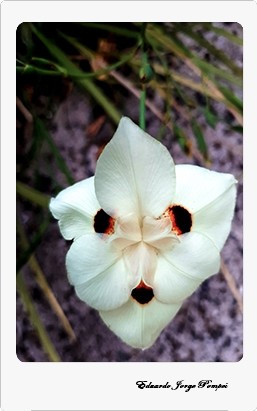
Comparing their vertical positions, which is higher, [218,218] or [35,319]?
[218,218]

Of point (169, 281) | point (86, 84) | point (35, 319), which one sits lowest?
point (35, 319)

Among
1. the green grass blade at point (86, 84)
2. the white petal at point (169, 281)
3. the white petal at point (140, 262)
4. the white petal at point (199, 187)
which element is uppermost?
the green grass blade at point (86, 84)

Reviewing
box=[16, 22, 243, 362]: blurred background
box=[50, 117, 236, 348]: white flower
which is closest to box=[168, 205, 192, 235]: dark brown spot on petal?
box=[50, 117, 236, 348]: white flower

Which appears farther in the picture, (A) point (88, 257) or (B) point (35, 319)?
(B) point (35, 319)

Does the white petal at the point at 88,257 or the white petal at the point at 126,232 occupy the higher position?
the white petal at the point at 126,232

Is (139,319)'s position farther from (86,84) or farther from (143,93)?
(86,84)

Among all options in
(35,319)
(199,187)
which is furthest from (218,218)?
(35,319)

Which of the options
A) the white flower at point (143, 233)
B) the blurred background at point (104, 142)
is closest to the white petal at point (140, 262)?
the white flower at point (143, 233)

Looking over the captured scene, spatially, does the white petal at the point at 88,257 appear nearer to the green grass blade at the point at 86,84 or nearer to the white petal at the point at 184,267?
the white petal at the point at 184,267
